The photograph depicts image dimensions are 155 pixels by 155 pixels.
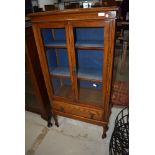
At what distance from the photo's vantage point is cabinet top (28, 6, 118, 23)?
39.7 inches

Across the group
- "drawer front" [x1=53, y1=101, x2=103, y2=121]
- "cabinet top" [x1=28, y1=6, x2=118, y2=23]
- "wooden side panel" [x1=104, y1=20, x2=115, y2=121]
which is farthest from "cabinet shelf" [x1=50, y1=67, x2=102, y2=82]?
"cabinet top" [x1=28, y1=6, x2=118, y2=23]

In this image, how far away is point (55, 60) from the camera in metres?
1.72

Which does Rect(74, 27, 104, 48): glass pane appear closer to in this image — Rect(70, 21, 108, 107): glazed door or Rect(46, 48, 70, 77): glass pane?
Rect(70, 21, 108, 107): glazed door

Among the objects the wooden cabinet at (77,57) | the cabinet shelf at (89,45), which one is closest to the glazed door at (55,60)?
the wooden cabinet at (77,57)

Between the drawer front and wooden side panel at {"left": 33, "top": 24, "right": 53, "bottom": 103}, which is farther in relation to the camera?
the drawer front

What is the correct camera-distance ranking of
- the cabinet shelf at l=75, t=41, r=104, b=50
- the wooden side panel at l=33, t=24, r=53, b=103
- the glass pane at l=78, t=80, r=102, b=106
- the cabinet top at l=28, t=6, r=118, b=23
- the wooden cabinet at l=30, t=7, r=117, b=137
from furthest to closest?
the glass pane at l=78, t=80, r=102, b=106
the wooden side panel at l=33, t=24, r=53, b=103
the cabinet shelf at l=75, t=41, r=104, b=50
the wooden cabinet at l=30, t=7, r=117, b=137
the cabinet top at l=28, t=6, r=118, b=23

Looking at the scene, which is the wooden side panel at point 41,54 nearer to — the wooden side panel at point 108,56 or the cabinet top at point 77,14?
the cabinet top at point 77,14

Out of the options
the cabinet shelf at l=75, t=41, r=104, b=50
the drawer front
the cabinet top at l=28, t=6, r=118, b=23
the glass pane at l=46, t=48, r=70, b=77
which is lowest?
the drawer front

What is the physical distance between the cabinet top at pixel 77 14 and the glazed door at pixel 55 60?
0.07m
